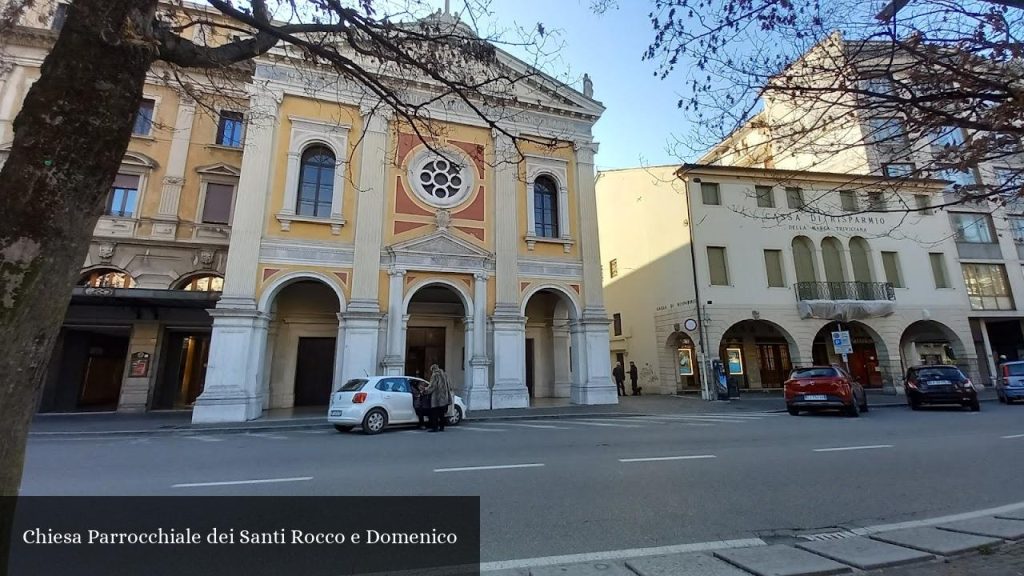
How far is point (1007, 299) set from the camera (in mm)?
24672

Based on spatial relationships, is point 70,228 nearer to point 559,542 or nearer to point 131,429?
point 559,542

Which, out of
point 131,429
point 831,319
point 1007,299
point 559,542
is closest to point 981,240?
point 1007,299

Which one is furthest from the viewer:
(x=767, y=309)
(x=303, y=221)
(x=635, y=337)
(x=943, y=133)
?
(x=635, y=337)

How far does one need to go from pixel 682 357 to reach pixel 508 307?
10.4 metres

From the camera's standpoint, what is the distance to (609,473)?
646cm

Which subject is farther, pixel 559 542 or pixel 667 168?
pixel 667 168

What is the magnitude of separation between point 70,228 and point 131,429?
13291 millimetres

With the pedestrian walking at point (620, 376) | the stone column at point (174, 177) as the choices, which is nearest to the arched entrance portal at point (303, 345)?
the stone column at point (174, 177)

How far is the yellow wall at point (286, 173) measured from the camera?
638 inches

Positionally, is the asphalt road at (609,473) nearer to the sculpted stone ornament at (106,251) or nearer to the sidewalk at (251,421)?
the sidewalk at (251,421)

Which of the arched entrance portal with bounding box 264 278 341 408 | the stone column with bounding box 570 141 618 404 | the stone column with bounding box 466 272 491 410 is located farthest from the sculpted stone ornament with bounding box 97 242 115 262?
the stone column with bounding box 570 141 618 404

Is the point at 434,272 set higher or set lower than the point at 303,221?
lower

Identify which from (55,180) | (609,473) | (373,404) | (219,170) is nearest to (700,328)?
(373,404)

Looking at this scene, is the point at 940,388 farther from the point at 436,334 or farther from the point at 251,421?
the point at 251,421
